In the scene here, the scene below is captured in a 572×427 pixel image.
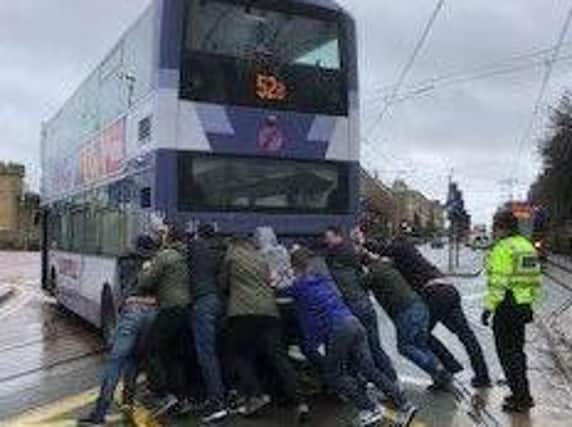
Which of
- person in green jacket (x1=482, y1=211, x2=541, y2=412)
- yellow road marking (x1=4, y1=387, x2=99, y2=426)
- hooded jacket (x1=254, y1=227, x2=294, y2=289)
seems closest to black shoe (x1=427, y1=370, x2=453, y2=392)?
person in green jacket (x1=482, y1=211, x2=541, y2=412)

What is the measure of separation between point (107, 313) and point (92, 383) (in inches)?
120

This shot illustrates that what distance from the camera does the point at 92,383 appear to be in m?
16.2

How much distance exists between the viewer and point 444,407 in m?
13.8

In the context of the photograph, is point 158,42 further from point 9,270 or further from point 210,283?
point 9,270

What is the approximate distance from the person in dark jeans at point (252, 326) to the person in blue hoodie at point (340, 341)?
14.3 inches

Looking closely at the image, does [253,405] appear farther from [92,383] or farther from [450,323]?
[92,383]

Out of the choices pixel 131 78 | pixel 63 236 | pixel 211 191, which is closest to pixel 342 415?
pixel 211 191

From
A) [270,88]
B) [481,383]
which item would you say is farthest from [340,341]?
[270,88]

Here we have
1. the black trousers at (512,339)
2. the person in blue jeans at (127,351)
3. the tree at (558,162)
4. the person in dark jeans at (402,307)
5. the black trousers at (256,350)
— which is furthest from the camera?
the tree at (558,162)

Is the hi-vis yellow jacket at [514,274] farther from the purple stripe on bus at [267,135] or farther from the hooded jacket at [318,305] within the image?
the purple stripe on bus at [267,135]

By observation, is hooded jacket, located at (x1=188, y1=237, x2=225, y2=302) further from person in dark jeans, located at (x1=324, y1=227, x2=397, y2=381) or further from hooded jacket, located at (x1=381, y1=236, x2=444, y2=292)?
hooded jacket, located at (x1=381, y1=236, x2=444, y2=292)

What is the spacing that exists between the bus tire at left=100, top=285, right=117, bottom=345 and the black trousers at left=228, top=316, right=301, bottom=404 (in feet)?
17.8

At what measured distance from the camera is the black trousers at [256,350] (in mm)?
13125

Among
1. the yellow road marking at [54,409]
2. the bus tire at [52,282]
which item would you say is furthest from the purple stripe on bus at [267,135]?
the bus tire at [52,282]
